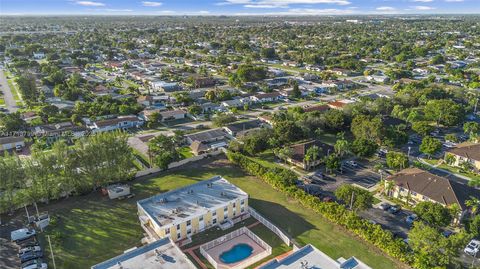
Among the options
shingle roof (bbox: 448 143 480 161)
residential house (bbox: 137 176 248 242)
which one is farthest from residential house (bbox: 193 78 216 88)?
shingle roof (bbox: 448 143 480 161)

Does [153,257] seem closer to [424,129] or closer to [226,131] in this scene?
[226,131]

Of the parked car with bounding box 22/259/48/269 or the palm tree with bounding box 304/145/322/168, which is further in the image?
the palm tree with bounding box 304/145/322/168

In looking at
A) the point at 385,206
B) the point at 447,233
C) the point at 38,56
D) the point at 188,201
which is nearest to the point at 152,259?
the point at 188,201

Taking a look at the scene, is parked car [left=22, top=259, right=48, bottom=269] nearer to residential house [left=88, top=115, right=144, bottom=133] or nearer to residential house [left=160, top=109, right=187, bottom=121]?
residential house [left=88, top=115, right=144, bottom=133]

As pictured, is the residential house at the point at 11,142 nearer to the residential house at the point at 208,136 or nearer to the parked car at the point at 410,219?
the residential house at the point at 208,136

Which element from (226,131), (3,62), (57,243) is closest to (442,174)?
(226,131)

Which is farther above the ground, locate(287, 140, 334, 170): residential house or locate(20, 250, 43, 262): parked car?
locate(287, 140, 334, 170): residential house

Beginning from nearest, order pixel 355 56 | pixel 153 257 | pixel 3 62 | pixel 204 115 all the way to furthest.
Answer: pixel 153 257
pixel 204 115
pixel 3 62
pixel 355 56
